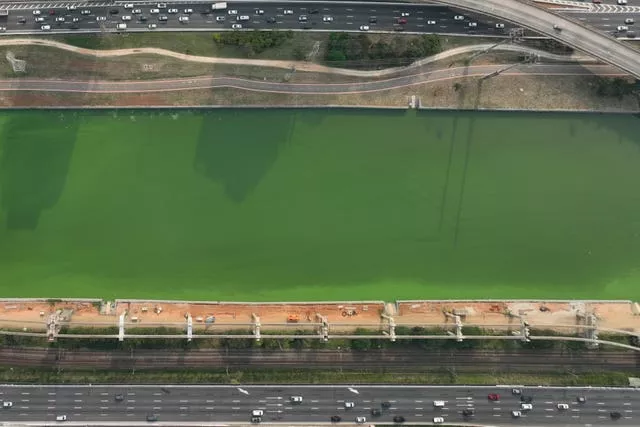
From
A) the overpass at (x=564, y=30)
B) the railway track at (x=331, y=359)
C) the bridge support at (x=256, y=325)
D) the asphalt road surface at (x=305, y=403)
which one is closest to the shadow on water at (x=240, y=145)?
the bridge support at (x=256, y=325)

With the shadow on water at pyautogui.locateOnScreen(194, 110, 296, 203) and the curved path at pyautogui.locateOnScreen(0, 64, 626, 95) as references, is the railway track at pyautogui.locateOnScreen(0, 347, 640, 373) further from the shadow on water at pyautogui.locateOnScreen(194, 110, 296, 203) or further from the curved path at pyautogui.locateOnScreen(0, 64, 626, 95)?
the curved path at pyautogui.locateOnScreen(0, 64, 626, 95)

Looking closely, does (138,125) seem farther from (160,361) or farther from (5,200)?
(160,361)

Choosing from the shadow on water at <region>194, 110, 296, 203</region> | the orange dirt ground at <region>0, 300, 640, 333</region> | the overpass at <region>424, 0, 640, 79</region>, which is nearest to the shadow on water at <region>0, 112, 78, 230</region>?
the orange dirt ground at <region>0, 300, 640, 333</region>

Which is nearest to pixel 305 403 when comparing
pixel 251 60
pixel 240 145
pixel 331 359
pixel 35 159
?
pixel 331 359

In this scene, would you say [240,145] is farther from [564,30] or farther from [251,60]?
[564,30]

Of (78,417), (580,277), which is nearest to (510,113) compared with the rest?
(580,277)

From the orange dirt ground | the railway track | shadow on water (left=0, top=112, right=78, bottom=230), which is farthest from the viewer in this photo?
shadow on water (left=0, top=112, right=78, bottom=230)
